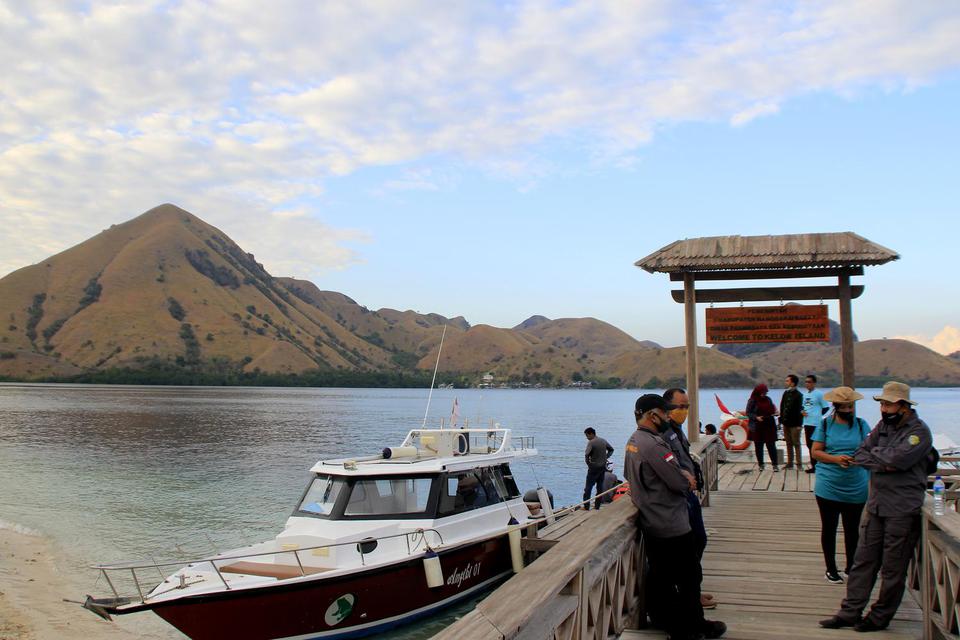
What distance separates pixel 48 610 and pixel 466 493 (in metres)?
9.58

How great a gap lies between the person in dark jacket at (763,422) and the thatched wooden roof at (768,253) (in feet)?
12.6

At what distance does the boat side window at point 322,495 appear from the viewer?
43.4ft

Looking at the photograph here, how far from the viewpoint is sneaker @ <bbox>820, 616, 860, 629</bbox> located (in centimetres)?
613

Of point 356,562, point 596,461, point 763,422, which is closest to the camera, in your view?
point 356,562

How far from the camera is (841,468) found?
278 inches

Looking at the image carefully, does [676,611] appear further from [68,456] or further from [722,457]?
[68,456]

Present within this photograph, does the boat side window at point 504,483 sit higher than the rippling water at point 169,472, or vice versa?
the boat side window at point 504,483

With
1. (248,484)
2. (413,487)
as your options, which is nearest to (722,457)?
(413,487)

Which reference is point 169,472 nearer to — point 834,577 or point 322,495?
point 322,495

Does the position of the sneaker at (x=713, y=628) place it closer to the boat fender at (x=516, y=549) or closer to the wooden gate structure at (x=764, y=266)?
the wooden gate structure at (x=764, y=266)

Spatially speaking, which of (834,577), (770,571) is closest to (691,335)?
(770,571)

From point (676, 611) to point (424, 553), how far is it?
297 inches

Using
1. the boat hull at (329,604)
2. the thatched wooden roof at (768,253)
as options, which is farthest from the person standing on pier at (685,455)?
the thatched wooden roof at (768,253)

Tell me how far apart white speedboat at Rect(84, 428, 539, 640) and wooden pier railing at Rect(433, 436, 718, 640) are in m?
5.90
